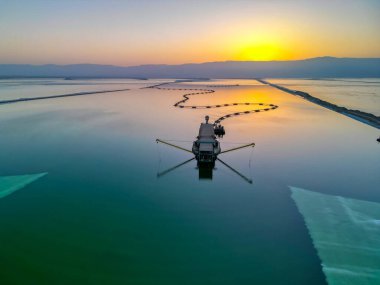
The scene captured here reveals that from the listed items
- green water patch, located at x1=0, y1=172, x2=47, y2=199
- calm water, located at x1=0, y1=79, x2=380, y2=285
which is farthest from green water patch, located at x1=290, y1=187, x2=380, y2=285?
green water patch, located at x1=0, y1=172, x2=47, y2=199

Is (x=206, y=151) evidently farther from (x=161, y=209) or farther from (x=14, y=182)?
(x=14, y=182)

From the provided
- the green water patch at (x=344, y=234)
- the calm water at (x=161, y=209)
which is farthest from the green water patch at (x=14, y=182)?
the green water patch at (x=344, y=234)

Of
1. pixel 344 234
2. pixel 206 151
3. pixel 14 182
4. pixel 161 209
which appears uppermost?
pixel 206 151

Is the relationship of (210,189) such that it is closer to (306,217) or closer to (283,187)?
(283,187)

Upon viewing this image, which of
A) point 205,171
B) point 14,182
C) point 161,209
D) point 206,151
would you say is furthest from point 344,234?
point 14,182

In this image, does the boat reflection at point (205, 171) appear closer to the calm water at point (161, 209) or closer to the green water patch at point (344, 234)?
the calm water at point (161, 209)

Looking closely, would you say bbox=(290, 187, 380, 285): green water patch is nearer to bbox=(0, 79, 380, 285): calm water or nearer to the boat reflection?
bbox=(0, 79, 380, 285): calm water
